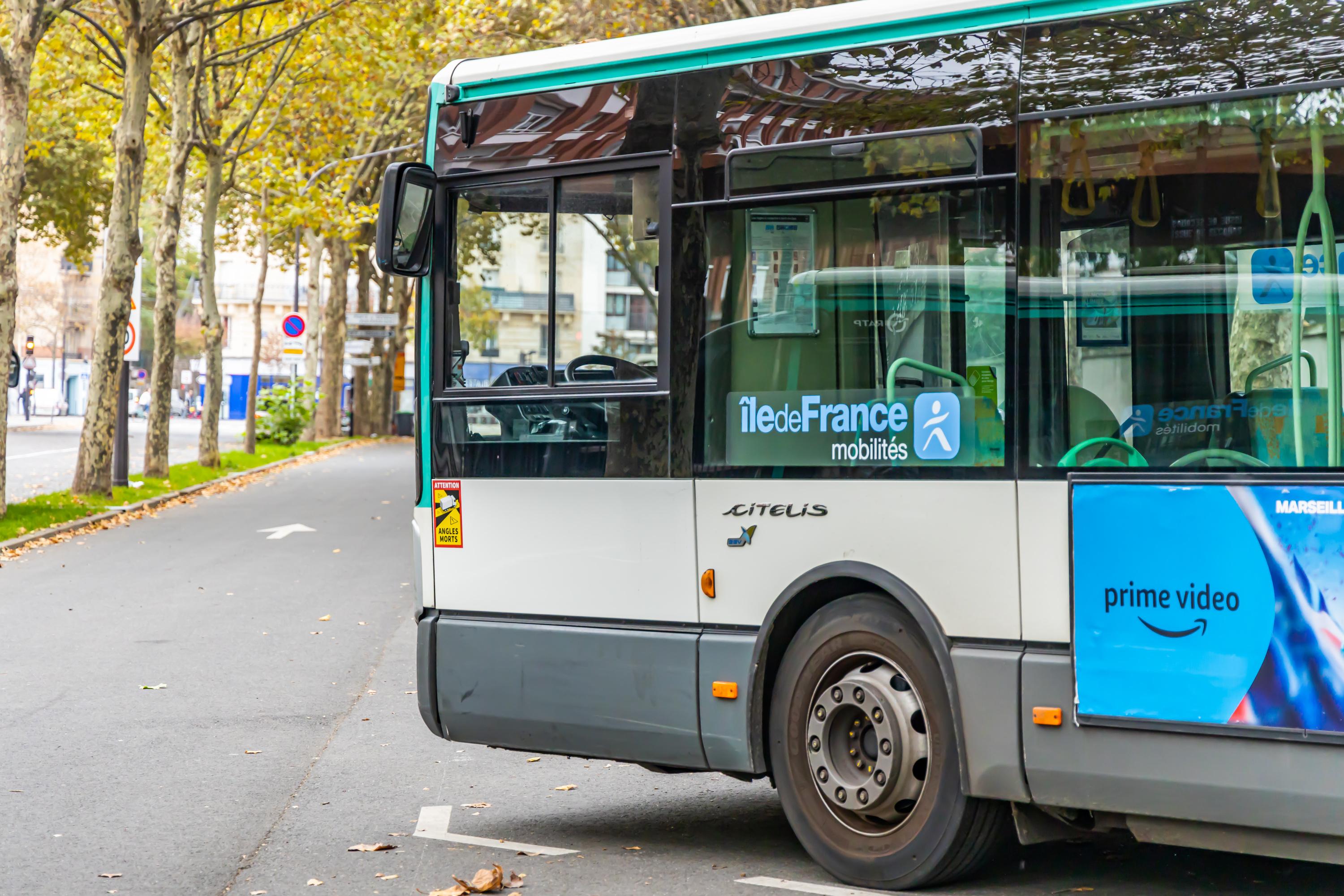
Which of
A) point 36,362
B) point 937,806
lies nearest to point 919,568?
point 937,806

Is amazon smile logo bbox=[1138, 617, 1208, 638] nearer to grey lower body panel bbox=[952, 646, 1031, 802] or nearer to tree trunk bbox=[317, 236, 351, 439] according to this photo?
grey lower body panel bbox=[952, 646, 1031, 802]

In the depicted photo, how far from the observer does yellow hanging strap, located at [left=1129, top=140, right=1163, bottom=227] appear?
16.1 ft

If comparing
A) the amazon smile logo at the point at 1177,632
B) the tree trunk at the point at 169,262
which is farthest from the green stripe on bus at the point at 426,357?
the tree trunk at the point at 169,262

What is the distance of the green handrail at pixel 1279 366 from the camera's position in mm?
4613

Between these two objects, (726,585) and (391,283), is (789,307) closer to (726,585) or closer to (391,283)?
(726,585)

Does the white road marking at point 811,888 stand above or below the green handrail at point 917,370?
below

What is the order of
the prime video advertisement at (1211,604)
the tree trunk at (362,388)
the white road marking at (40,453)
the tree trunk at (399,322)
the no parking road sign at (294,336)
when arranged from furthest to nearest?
the tree trunk at (399,322), the tree trunk at (362,388), the no parking road sign at (294,336), the white road marking at (40,453), the prime video advertisement at (1211,604)

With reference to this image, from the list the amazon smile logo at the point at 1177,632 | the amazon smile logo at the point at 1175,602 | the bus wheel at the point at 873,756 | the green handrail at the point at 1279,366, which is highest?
the green handrail at the point at 1279,366

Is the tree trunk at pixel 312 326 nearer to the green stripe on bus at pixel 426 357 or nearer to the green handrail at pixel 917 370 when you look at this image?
the green stripe on bus at pixel 426 357

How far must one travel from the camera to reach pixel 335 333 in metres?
49.1

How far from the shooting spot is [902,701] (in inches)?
211

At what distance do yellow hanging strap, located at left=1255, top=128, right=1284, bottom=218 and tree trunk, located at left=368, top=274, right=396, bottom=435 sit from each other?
51.3m

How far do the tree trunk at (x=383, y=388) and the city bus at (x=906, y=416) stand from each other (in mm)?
49222

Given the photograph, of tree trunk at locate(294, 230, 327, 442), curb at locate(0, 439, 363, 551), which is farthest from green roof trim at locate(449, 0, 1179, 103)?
tree trunk at locate(294, 230, 327, 442)
